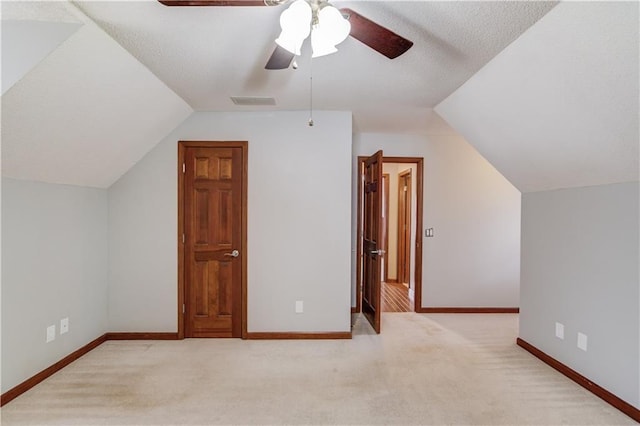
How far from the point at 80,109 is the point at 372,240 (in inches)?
121

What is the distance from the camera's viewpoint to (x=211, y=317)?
373cm

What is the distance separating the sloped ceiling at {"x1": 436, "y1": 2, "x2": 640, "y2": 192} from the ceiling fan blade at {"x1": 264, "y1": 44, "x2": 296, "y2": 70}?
1.38 meters

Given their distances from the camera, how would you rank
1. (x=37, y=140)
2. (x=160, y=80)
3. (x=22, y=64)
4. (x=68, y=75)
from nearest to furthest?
(x=22, y=64), (x=68, y=75), (x=37, y=140), (x=160, y=80)

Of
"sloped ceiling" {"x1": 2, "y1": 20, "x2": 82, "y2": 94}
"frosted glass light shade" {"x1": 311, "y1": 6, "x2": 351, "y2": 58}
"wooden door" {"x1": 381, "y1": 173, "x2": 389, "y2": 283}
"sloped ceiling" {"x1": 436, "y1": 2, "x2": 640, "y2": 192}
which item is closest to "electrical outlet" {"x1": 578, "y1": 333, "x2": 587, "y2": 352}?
"sloped ceiling" {"x1": 436, "y1": 2, "x2": 640, "y2": 192}

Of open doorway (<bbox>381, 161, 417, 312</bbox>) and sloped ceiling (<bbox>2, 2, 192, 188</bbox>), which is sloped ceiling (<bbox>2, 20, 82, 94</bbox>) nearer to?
sloped ceiling (<bbox>2, 2, 192, 188</bbox>)

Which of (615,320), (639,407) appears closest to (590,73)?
(615,320)

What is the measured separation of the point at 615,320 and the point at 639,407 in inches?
21.4

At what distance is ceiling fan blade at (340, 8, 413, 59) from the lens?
153 cm

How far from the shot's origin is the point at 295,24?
1.49m

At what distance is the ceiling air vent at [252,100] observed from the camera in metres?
3.25

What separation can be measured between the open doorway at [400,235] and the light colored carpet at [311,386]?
124 cm

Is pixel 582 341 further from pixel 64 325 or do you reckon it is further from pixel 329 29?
pixel 64 325

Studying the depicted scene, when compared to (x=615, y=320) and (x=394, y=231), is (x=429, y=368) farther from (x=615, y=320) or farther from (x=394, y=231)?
(x=394, y=231)

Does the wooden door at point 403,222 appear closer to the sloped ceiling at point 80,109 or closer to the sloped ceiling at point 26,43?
the sloped ceiling at point 80,109
